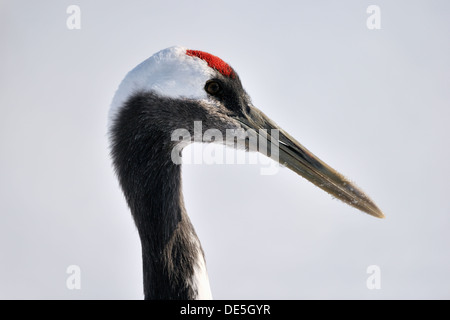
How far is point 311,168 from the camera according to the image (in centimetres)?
338

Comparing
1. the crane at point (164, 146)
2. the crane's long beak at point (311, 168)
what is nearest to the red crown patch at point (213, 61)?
the crane at point (164, 146)

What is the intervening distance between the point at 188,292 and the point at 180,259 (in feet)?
0.70

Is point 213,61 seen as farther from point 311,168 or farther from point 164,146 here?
point 311,168

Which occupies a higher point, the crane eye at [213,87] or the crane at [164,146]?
the crane eye at [213,87]

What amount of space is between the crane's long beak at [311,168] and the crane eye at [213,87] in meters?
0.30

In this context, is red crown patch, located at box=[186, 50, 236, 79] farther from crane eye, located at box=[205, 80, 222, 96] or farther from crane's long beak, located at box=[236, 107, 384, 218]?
crane's long beak, located at box=[236, 107, 384, 218]

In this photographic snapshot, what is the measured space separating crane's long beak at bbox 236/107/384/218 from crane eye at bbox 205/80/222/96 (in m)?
0.30

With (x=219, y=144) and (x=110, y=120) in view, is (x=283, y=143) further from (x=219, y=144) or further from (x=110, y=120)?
(x=110, y=120)

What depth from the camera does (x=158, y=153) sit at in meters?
3.09

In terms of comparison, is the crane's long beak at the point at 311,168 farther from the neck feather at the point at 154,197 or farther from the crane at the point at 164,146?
the neck feather at the point at 154,197

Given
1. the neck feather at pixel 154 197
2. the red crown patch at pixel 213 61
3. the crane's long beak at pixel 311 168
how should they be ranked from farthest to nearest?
the crane's long beak at pixel 311 168, the red crown patch at pixel 213 61, the neck feather at pixel 154 197

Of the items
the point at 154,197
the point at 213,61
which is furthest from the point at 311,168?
the point at 154,197

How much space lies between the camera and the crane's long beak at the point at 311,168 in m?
3.37
